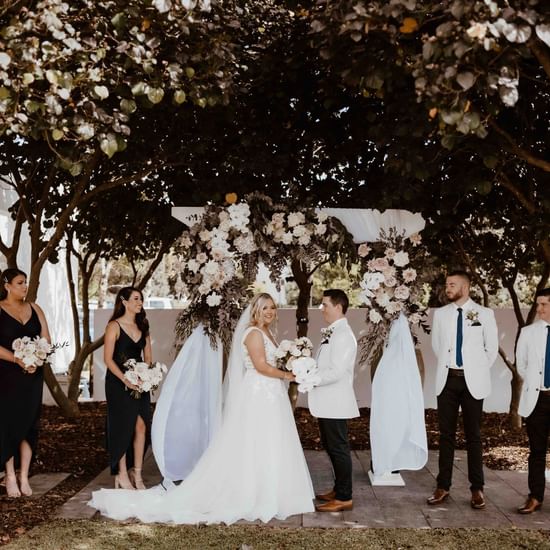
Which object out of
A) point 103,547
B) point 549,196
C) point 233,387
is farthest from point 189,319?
point 549,196

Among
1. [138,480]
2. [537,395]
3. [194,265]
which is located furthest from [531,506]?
[194,265]

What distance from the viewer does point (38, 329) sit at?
6559 millimetres

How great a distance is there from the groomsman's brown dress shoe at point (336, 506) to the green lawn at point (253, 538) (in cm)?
48

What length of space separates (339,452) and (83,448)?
3.83m

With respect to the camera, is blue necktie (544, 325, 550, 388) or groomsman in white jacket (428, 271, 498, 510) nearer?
blue necktie (544, 325, 550, 388)

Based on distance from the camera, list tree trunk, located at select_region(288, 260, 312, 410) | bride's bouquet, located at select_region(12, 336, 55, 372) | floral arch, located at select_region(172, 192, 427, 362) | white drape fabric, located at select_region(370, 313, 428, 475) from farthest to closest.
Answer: tree trunk, located at select_region(288, 260, 312, 410) < floral arch, located at select_region(172, 192, 427, 362) < white drape fabric, located at select_region(370, 313, 428, 475) < bride's bouquet, located at select_region(12, 336, 55, 372)

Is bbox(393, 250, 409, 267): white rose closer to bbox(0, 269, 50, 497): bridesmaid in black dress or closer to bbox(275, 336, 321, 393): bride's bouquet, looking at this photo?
bbox(275, 336, 321, 393): bride's bouquet

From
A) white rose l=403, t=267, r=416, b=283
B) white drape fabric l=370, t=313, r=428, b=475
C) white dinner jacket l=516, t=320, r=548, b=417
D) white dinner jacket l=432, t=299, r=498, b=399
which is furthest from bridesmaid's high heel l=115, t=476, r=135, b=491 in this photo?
white dinner jacket l=516, t=320, r=548, b=417

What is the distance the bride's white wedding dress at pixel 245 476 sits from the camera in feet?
18.8

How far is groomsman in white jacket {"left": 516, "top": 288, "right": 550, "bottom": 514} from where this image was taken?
577 cm

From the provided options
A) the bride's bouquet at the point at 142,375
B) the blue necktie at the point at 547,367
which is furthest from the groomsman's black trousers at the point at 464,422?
the bride's bouquet at the point at 142,375

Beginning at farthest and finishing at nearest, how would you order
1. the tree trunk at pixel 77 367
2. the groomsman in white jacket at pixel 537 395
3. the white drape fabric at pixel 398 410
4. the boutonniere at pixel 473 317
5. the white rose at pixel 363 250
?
the tree trunk at pixel 77 367
the white rose at pixel 363 250
the white drape fabric at pixel 398 410
the boutonniere at pixel 473 317
the groomsman in white jacket at pixel 537 395

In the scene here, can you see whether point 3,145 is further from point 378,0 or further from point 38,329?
point 378,0

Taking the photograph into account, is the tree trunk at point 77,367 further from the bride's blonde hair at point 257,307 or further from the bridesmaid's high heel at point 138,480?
the bride's blonde hair at point 257,307
